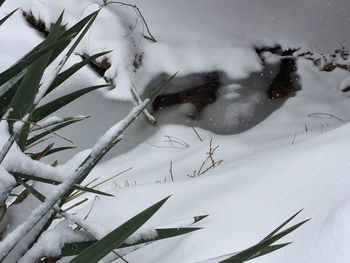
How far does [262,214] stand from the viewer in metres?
1.16

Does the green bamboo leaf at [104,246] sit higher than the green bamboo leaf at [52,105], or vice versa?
the green bamboo leaf at [52,105]

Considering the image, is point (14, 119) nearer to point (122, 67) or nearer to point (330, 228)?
point (330, 228)

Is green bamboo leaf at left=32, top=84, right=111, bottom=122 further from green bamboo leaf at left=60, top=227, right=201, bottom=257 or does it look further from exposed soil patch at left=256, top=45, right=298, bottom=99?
exposed soil patch at left=256, top=45, right=298, bottom=99

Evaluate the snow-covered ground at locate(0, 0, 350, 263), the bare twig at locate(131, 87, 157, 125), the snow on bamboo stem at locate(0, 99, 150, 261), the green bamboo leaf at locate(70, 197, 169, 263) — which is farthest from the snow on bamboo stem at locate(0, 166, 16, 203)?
the bare twig at locate(131, 87, 157, 125)

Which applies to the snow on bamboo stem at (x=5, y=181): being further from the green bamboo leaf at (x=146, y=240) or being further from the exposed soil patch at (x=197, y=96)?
the exposed soil patch at (x=197, y=96)

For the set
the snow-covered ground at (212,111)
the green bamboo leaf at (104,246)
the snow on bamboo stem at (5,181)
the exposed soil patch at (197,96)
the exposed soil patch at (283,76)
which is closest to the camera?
the green bamboo leaf at (104,246)

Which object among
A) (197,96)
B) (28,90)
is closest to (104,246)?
(28,90)

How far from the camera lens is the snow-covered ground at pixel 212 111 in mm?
1381

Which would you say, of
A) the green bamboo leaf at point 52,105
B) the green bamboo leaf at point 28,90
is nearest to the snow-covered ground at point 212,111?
the green bamboo leaf at point 52,105

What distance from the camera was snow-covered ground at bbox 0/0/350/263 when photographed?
54.4 inches

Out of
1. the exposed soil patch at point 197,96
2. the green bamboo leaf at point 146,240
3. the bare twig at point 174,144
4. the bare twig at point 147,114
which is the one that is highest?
the exposed soil patch at point 197,96

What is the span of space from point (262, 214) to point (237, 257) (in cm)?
41

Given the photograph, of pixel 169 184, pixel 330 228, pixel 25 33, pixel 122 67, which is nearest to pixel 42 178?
pixel 330 228

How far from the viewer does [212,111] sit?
3980 mm
